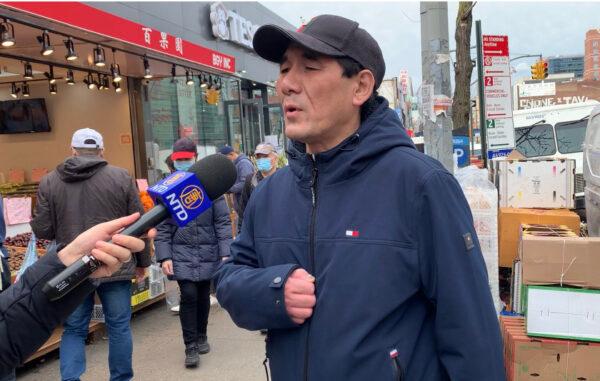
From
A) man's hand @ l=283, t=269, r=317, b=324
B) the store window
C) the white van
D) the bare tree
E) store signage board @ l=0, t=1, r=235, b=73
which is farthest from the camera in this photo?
the store window

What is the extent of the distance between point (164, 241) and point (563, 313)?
3453 mm

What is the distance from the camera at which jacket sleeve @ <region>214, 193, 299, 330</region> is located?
170cm

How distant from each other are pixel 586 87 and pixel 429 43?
109ft

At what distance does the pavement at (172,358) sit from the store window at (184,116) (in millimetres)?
6307

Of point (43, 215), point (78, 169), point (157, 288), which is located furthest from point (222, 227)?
point (157, 288)

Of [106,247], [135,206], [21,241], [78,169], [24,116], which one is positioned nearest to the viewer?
[106,247]

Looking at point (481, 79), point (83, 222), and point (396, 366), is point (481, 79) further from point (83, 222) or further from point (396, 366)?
point (396, 366)

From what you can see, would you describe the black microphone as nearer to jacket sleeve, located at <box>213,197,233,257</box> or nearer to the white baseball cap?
the white baseball cap

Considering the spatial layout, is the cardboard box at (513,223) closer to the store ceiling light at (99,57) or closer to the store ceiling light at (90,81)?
the store ceiling light at (99,57)

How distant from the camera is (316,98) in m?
1.83

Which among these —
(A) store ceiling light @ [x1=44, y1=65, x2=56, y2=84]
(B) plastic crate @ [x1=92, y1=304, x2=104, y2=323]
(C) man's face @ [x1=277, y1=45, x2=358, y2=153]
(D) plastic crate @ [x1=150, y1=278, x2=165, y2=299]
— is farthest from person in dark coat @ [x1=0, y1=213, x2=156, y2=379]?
(A) store ceiling light @ [x1=44, y1=65, x2=56, y2=84]

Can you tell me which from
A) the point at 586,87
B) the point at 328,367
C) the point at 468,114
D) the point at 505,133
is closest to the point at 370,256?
the point at 328,367

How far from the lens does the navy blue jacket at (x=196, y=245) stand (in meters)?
4.95

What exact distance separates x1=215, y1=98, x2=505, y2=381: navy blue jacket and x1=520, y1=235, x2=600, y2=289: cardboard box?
1.89m
